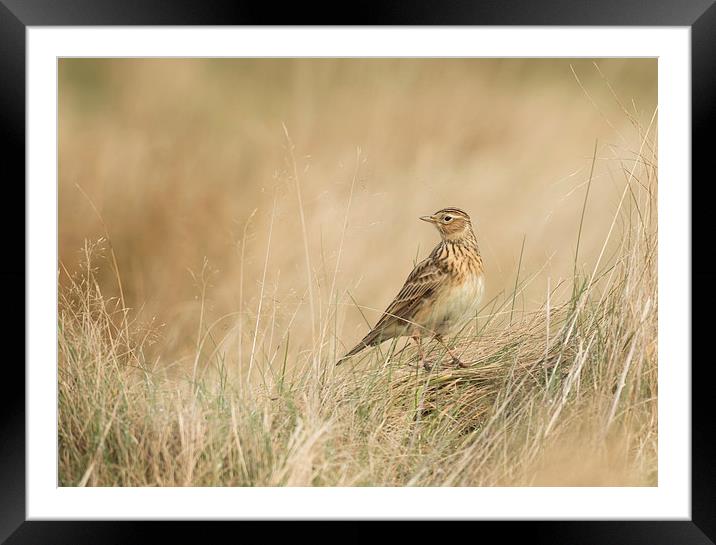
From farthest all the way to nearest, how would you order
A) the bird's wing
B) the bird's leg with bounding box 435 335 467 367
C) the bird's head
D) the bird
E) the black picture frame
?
the bird's head → the bird's wing → the bird → the bird's leg with bounding box 435 335 467 367 → the black picture frame

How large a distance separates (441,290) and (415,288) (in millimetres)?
159

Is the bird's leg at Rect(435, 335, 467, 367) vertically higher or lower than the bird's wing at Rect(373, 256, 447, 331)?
lower

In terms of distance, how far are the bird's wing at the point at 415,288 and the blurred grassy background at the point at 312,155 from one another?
43 centimetres

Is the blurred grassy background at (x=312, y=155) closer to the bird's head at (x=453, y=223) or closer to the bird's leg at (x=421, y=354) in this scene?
the bird's head at (x=453, y=223)

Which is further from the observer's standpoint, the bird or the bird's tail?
the bird

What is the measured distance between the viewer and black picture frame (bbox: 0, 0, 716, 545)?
143 inches

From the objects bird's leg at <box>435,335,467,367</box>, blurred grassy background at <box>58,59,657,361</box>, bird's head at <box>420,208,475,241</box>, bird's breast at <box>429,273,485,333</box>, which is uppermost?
blurred grassy background at <box>58,59,657,361</box>

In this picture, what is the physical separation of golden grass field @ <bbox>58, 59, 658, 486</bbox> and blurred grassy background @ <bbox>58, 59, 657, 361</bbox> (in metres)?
0.04

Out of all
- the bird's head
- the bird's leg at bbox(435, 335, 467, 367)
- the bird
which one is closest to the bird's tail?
the bird

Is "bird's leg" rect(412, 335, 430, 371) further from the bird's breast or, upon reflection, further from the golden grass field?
the bird's breast

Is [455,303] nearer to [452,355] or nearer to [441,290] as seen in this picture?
[441,290]

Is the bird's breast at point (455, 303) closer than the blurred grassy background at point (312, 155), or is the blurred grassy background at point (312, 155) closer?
the bird's breast at point (455, 303)
